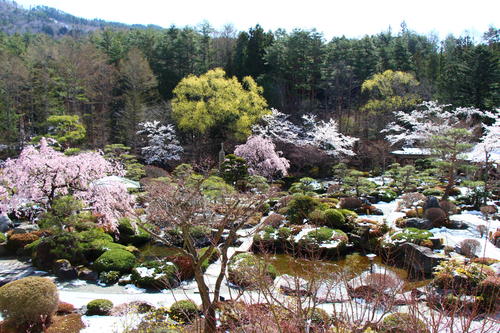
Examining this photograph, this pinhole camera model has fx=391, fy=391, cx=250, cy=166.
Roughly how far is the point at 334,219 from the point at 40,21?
177456 millimetres

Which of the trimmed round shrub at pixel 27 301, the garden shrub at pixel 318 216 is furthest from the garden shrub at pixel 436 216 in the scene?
the trimmed round shrub at pixel 27 301

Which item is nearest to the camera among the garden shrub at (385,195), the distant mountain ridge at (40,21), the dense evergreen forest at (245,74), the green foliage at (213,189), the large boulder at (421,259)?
the large boulder at (421,259)

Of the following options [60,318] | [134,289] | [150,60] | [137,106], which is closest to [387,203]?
[134,289]

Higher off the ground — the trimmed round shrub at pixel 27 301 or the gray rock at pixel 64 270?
the trimmed round shrub at pixel 27 301

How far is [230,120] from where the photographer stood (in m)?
27.6

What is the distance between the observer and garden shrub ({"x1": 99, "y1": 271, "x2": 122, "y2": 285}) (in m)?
10.1

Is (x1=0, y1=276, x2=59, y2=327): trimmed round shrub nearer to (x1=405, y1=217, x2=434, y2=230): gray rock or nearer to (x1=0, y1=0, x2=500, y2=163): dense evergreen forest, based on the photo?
(x1=405, y1=217, x2=434, y2=230): gray rock

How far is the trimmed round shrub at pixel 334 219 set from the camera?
1380 cm

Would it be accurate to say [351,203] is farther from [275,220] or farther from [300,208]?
[275,220]

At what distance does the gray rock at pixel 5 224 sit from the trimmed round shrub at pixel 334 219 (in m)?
11.8

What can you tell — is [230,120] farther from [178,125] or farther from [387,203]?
[387,203]

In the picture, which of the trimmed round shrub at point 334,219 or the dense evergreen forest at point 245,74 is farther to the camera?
the dense evergreen forest at point 245,74

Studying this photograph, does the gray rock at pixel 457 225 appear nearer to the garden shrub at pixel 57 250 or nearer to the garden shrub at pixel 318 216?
the garden shrub at pixel 318 216

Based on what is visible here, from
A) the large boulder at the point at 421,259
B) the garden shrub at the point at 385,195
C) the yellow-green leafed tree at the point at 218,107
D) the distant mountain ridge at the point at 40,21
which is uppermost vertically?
the distant mountain ridge at the point at 40,21
